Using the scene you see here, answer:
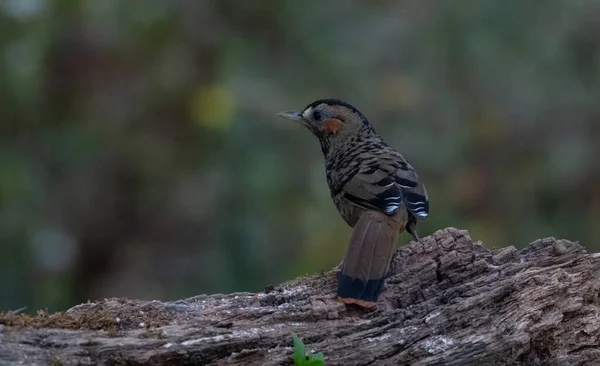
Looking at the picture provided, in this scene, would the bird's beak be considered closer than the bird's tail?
No

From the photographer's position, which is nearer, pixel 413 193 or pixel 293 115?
pixel 413 193

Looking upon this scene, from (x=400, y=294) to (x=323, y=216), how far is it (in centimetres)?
295

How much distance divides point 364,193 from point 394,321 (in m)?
1.23

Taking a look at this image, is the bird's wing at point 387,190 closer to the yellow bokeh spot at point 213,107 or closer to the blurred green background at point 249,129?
the blurred green background at point 249,129

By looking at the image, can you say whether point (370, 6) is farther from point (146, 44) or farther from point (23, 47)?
point (23, 47)

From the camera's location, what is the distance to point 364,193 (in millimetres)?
4648

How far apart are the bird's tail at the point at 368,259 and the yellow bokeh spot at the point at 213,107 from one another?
8.06 feet

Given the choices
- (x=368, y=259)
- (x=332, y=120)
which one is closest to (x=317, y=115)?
(x=332, y=120)

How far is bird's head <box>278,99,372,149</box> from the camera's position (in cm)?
573

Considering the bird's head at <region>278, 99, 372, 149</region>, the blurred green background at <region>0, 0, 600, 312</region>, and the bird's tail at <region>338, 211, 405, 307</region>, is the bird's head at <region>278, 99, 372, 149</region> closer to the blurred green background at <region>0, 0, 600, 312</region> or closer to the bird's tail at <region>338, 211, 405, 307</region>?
the blurred green background at <region>0, 0, 600, 312</region>

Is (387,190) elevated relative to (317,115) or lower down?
lower down

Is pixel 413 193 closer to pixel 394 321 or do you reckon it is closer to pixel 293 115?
pixel 394 321

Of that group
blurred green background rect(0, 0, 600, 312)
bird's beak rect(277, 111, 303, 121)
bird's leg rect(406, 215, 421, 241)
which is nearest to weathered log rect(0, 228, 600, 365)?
bird's leg rect(406, 215, 421, 241)

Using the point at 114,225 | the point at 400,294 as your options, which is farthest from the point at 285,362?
the point at 114,225
